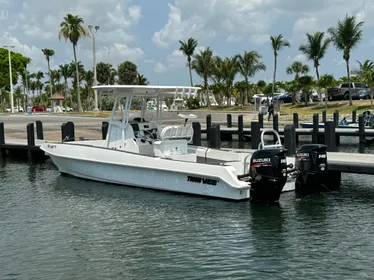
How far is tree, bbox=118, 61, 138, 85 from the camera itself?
279ft

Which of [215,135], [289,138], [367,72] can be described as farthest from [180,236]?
[367,72]

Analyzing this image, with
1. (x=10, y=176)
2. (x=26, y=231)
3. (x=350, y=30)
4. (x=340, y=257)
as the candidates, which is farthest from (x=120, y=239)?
(x=350, y=30)

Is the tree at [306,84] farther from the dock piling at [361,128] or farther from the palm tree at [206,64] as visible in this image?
the dock piling at [361,128]

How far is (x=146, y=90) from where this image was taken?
14.8 metres

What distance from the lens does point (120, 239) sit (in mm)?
9688

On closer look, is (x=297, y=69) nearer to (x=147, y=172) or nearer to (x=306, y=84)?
(x=306, y=84)

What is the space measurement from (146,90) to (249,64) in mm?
47890

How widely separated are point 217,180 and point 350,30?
119 feet

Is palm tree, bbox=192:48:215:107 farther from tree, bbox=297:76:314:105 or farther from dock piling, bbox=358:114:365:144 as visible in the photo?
dock piling, bbox=358:114:365:144

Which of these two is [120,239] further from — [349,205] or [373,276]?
[349,205]

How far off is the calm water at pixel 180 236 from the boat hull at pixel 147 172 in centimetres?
28

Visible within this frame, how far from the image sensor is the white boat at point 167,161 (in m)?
11.6

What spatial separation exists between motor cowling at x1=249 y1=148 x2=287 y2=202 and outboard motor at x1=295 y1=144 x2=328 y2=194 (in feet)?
3.91

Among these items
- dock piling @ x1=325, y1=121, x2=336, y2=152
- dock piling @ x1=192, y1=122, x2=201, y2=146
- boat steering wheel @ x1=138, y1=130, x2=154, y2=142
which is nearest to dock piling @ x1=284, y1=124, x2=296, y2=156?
dock piling @ x1=325, y1=121, x2=336, y2=152
